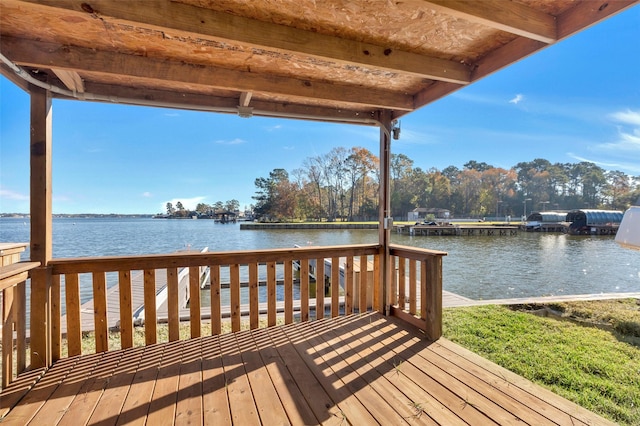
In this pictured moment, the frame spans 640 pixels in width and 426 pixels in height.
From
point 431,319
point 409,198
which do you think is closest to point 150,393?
point 431,319

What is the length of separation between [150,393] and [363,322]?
1901mm

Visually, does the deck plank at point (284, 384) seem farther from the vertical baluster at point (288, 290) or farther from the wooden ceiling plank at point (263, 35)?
the wooden ceiling plank at point (263, 35)

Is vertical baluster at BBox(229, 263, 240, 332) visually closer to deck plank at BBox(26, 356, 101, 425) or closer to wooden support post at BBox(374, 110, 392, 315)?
deck plank at BBox(26, 356, 101, 425)

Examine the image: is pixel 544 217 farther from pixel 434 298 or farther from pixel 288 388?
pixel 288 388

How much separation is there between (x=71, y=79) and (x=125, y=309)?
1770 mm

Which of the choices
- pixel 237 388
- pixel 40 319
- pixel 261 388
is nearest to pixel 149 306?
pixel 40 319

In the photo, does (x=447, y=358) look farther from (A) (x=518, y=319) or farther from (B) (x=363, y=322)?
(A) (x=518, y=319)

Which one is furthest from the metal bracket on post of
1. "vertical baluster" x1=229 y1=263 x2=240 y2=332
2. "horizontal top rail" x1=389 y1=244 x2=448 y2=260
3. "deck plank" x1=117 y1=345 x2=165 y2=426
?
"deck plank" x1=117 y1=345 x2=165 y2=426

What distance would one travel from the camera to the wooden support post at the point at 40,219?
2.04 m

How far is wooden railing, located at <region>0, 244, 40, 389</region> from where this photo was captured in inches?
69.2

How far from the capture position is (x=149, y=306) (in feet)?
7.84

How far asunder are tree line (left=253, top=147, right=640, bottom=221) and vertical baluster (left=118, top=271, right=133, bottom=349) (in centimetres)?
918

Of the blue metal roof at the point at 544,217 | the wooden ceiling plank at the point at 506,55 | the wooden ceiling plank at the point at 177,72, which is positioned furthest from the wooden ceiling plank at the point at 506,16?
the blue metal roof at the point at 544,217

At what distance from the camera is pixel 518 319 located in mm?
3402
